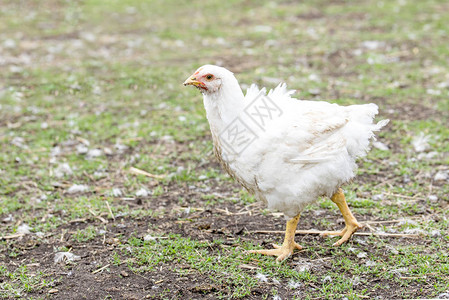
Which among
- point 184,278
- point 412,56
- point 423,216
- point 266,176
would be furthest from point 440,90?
point 184,278

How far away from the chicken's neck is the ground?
1.14 meters

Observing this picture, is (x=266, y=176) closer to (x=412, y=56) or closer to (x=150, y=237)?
(x=150, y=237)

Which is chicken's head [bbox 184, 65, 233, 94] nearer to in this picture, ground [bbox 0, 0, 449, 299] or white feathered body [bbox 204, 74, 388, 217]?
white feathered body [bbox 204, 74, 388, 217]

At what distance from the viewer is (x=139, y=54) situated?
966 centimetres

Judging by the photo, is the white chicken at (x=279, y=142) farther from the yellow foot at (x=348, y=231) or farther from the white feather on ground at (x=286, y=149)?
the yellow foot at (x=348, y=231)

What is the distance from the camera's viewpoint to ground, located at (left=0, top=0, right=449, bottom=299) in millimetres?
4074

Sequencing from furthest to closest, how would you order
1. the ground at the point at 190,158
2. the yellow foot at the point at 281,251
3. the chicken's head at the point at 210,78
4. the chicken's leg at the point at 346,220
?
the chicken's leg at the point at 346,220 < the yellow foot at the point at 281,251 < the ground at the point at 190,158 < the chicken's head at the point at 210,78

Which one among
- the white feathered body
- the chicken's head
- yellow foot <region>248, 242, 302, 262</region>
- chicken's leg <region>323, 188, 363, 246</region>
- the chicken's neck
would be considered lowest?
yellow foot <region>248, 242, 302, 262</region>

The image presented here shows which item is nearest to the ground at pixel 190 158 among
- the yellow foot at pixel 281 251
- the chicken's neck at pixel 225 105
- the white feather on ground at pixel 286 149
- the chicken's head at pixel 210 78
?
the yellow foot at pixel 281 251

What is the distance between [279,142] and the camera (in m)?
3.99

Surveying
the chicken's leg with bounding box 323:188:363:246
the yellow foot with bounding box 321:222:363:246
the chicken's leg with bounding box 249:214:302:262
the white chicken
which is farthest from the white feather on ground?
the yellow foot with bounding box 321:222:363:246

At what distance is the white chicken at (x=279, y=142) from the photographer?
3973mm

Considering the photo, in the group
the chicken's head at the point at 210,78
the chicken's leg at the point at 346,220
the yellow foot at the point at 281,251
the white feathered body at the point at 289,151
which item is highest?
the chicken's head at the point at 210,78

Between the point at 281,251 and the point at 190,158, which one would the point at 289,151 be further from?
the point at 190,158
